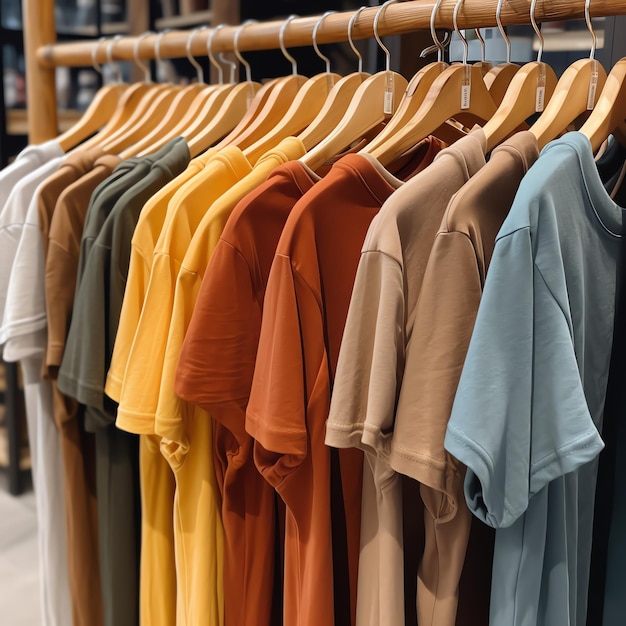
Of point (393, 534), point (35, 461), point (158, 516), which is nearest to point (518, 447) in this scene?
point (393, 534)

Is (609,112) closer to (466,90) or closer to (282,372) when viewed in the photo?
(466,90)

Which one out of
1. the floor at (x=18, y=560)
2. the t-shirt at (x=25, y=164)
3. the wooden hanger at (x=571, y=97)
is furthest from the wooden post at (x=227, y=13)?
the floor at (x=18, y=560)

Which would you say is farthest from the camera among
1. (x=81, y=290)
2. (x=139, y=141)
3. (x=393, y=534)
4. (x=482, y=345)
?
(x=139, y=141)

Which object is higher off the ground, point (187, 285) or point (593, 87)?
point (593, 87)

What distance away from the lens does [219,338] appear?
79cm

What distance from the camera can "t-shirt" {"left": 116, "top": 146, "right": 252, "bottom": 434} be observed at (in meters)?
0.85

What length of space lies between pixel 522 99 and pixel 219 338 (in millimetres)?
495

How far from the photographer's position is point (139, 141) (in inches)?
46.0

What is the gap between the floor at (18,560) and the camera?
1.83 meters

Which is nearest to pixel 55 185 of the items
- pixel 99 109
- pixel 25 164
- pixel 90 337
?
pixel 25 164

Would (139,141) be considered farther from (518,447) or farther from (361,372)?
(518,447)

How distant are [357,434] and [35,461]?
0.75 meters

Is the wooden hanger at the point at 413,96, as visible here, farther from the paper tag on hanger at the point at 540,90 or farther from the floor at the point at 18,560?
the floor at the point at 18,560

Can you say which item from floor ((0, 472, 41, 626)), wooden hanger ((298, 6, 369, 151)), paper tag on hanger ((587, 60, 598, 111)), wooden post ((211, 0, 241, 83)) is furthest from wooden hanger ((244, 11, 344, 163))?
floor ((0, 472, 41, 626))
